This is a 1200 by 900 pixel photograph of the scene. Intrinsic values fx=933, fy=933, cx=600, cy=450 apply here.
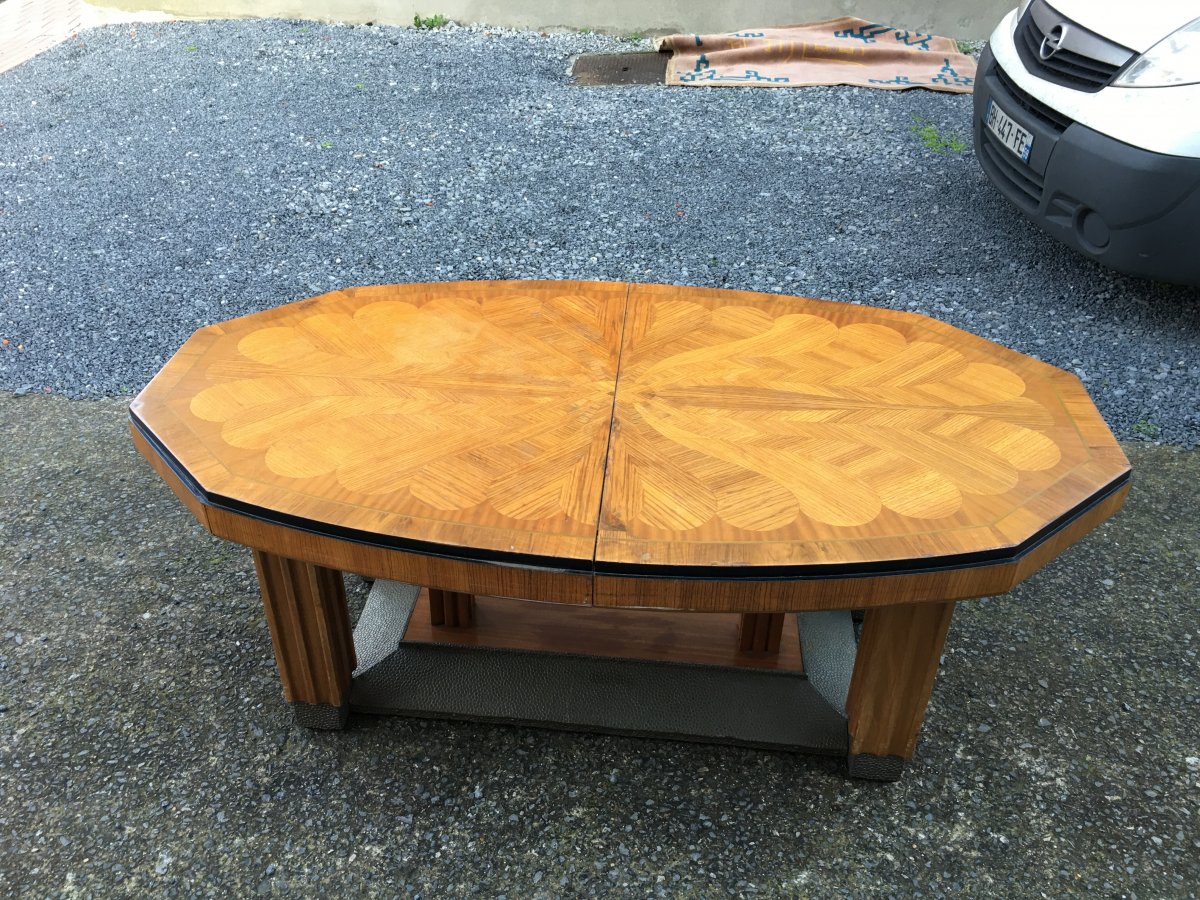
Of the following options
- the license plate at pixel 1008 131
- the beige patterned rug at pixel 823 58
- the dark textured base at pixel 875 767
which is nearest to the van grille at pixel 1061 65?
the license plate at pixel 1008 131

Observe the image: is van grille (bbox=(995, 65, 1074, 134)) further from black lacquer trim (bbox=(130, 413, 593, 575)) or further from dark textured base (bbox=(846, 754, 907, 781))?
black lacquer trim (bbox=(130, 413, 593, 575))

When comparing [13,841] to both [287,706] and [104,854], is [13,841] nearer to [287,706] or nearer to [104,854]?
[104,854]

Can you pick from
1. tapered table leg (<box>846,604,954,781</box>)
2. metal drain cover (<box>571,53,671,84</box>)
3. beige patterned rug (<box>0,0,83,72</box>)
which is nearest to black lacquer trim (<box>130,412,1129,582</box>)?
tapered table leg (<box>846,604,954,781</box>)

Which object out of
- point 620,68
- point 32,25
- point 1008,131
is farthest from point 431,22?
point 1008,131

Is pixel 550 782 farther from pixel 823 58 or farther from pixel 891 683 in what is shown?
pixel 823 58

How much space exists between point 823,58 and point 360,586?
14.1 ft

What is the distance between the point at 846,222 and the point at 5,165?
149 inches

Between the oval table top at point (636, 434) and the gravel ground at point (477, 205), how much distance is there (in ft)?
4.60

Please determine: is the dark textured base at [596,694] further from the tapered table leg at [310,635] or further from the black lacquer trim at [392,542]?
the black lacquer trim at [392,542]

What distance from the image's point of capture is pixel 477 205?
395 centimetres

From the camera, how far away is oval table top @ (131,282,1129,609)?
4.38ft

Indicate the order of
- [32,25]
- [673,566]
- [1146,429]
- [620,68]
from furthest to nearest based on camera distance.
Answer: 1. [32,25]
2. [620,68]
3. [1146,429]
4. [673,566]

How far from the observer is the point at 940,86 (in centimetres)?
483

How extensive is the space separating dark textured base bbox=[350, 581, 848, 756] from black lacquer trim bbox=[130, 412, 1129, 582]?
58 centimetres
